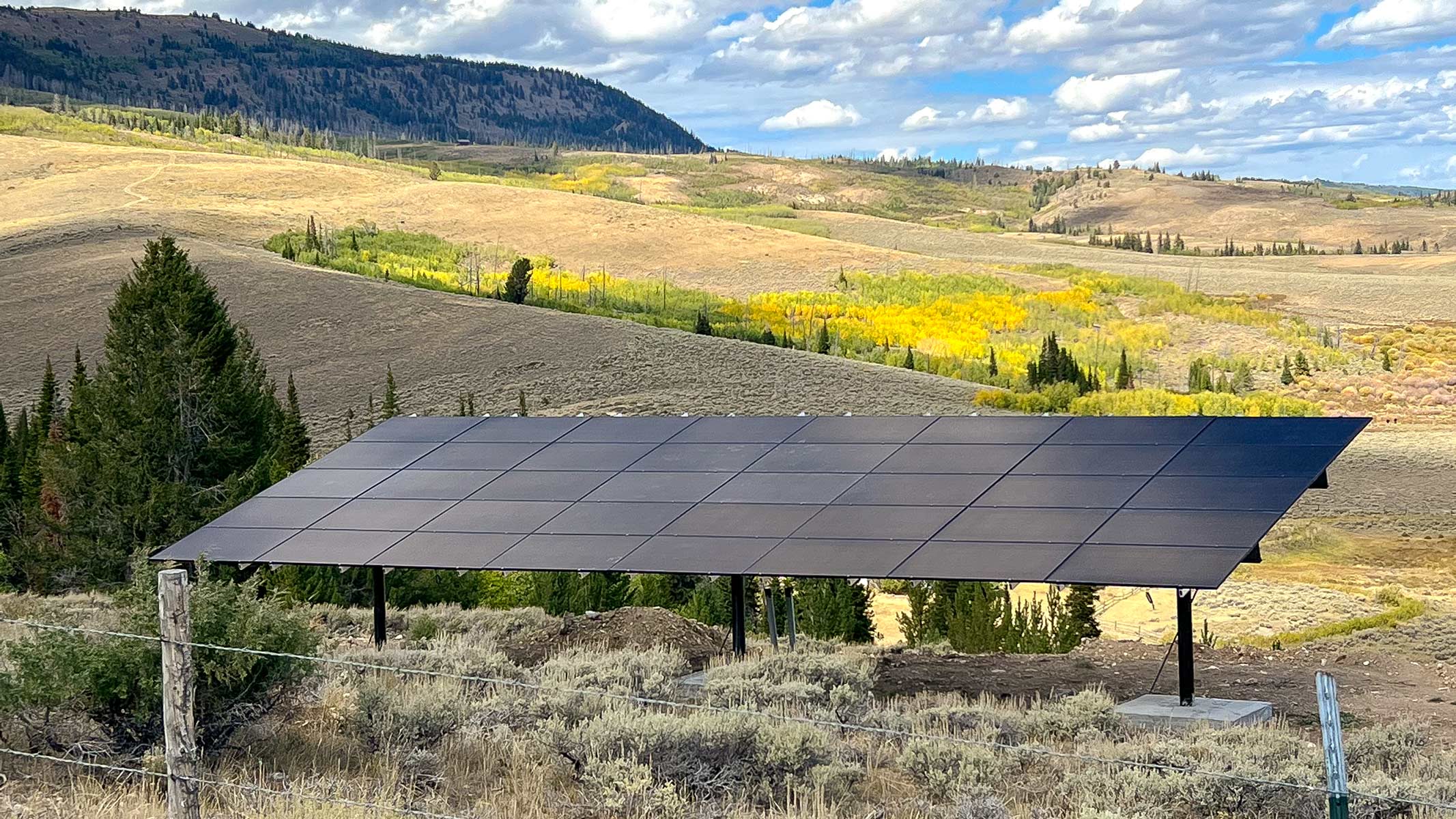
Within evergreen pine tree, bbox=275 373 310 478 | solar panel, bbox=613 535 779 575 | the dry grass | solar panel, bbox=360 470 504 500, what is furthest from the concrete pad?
evergreen pine tree, bbox=275 373 310 478

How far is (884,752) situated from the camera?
40.3 feet

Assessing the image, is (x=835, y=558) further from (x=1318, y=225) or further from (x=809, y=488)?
(x=1318, y=225)

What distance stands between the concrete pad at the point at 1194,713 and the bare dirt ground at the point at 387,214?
87865 mm

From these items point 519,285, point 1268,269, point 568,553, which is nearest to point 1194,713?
point 568,553

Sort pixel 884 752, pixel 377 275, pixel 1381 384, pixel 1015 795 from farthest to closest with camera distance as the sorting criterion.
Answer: pixel 377 275
pixel 1381 384
pixel 884 752
pixel 1015 795

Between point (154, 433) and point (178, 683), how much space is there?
30.5 meters

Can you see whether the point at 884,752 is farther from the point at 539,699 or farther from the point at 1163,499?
the point at 1163,499

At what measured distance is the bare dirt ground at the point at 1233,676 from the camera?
16.8m

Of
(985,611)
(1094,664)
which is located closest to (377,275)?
(985,611)

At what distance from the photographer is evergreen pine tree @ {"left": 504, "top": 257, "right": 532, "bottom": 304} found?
8300 cm

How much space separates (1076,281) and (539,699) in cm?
9855

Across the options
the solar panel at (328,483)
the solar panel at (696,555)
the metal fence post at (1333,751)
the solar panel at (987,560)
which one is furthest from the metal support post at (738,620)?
the metal fence post at (1333,751)

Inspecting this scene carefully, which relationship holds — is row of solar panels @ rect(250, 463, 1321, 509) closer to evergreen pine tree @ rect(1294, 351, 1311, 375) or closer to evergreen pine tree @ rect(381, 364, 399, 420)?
evergreen pine tree @ rect(381, 364, 399, 420)

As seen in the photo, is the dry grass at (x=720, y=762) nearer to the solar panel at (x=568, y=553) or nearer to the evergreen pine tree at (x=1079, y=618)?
the solar panel at (x=568, y=553)
